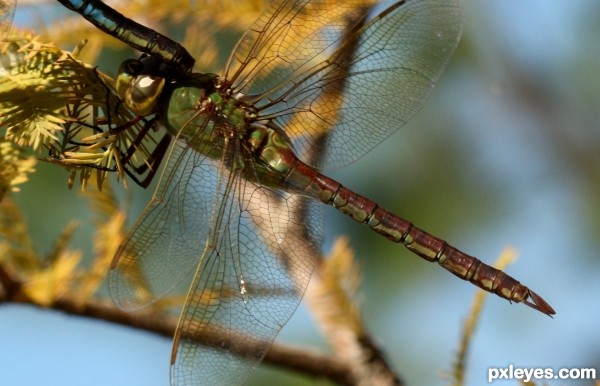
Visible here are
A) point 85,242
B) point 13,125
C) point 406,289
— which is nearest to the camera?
point 13,125

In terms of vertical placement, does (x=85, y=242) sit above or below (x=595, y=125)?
below

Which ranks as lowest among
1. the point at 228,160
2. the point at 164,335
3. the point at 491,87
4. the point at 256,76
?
the point at 164,335

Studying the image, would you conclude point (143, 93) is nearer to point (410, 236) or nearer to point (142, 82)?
point (142, 82)

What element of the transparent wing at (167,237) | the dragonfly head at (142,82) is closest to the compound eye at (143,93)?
the dragonfly head at (142,82)

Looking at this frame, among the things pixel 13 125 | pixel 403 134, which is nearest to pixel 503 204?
pixel 403 134

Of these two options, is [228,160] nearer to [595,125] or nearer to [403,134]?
[403,134]

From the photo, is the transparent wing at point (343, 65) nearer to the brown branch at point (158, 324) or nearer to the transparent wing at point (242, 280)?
the transparent wing at point (242, 280)
